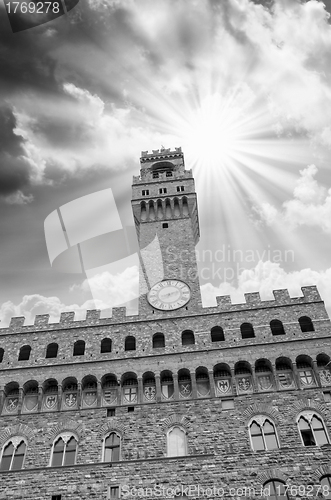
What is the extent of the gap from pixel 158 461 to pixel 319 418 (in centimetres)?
872

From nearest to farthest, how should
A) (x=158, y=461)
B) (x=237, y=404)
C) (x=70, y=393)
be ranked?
(x=158, y=461) → (x=237, y=404) → (x=70, y=393)

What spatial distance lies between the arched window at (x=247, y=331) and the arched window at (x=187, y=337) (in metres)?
3.14

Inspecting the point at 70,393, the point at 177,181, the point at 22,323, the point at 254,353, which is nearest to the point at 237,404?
the point at 254,353

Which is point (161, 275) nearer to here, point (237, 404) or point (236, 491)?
point (237, 404)

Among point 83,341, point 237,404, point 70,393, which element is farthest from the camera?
point 83,341

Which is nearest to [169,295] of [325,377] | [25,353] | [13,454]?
[25,353]

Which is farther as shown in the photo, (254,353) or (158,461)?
(254,353)

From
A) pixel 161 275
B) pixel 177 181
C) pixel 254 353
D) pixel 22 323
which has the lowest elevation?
pixel 254 353

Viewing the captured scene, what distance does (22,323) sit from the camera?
29.6 m

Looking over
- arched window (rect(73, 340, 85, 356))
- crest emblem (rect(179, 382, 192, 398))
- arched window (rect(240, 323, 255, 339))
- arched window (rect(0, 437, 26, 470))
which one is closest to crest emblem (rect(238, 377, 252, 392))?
crest emblem (rect(179, 382, 192, 398))

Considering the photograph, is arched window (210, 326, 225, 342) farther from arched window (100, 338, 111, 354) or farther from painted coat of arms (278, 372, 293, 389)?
arched window (100, 338, 111, 354)

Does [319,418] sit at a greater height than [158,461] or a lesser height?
greater

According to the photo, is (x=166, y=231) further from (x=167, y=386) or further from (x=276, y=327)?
(x=167, y=386)

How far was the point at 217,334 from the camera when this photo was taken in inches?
1105
